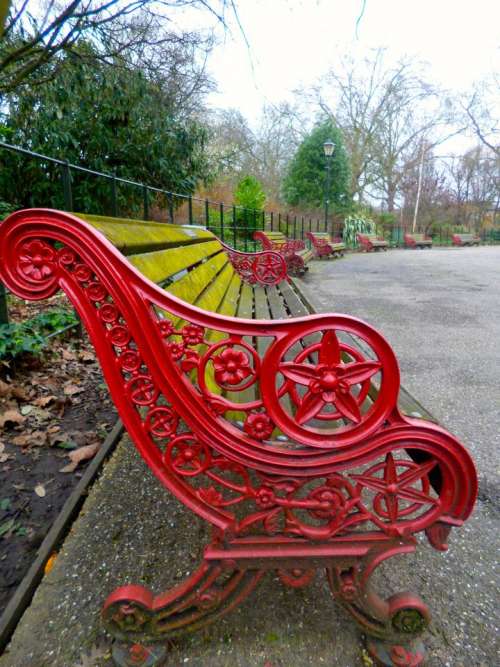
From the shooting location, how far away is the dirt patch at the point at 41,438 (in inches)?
64.6

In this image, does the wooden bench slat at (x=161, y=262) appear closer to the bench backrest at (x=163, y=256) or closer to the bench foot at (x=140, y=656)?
the bench backrest at (x=163, y=256)

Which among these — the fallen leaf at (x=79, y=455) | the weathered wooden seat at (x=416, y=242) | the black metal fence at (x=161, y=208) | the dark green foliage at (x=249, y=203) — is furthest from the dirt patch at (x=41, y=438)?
the weathered wooden seat at (x=416, y=242)

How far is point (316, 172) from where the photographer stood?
902 inches

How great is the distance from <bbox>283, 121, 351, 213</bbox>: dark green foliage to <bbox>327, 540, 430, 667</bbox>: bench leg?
78.1 ft

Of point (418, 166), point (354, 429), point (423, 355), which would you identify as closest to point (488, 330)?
point (423, 355)

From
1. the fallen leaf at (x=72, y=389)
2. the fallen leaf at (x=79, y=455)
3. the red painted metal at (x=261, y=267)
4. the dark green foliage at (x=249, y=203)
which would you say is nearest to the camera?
the fallen leaf at (x=79, y=455)

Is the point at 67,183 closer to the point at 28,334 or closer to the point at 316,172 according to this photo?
the point at 28,334

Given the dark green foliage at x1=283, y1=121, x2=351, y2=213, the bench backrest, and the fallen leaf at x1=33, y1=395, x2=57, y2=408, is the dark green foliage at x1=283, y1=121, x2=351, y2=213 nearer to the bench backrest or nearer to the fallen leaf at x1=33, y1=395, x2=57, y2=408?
the bench backrest

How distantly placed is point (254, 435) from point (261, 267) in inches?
141

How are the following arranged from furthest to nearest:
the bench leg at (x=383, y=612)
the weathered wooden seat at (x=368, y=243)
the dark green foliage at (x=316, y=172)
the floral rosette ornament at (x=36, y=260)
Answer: the dark green foliage at (x=316, y=172) → the weathered wooden seat at (x=368, y=243) → the bench leg at (x=383, y=612) → the floral rosette ornament at (x=36, y=260)

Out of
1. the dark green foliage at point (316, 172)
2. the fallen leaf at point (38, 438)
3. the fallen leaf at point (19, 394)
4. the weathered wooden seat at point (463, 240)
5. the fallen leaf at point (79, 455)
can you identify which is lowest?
the fallen leaf at point (79, 455)

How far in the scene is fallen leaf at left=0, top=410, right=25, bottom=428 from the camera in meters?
2.31

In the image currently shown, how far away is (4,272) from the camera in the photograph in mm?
916

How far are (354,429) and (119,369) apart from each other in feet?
1.92
